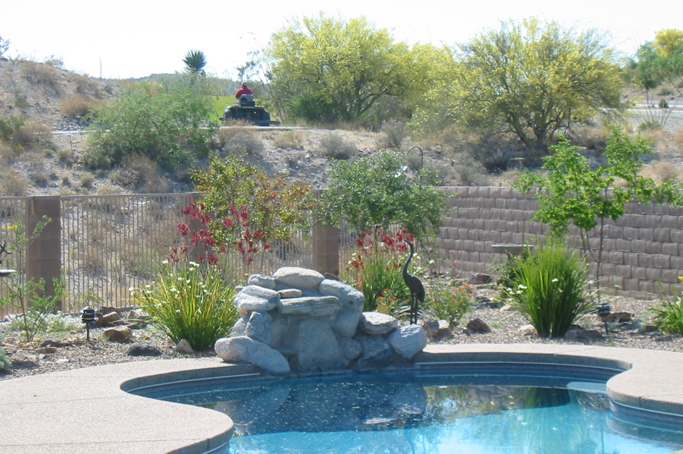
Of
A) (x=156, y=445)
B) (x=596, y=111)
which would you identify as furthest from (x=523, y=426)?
(x=596, y=111)

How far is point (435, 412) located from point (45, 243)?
8588 millimetres

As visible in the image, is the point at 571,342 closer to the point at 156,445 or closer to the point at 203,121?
the point at 156,445

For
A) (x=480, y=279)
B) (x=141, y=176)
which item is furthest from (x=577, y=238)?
(x=141, y=176)

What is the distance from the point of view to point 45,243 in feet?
58.0

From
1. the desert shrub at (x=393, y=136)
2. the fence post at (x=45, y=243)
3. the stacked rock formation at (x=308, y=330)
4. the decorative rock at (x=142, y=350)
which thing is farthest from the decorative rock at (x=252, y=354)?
the desert shrub at (x=393, y=136)

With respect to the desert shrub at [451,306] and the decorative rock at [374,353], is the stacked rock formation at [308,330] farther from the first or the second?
the desert shrub at [451,306]

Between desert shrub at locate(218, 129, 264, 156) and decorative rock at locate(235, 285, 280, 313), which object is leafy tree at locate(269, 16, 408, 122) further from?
decorative rock at locate(235, 285, 280, 313)

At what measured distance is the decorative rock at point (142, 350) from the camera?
13.2 m

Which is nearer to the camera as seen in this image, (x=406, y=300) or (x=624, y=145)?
(x=406, y=300)

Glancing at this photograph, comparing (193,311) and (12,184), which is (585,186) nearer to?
(193,311)

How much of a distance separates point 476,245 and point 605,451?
12.1 meters

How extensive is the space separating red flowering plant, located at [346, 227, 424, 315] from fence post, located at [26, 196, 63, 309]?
460 centimetres

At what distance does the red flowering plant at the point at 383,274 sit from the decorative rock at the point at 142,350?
10.3ft

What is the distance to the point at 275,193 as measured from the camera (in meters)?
18.5
